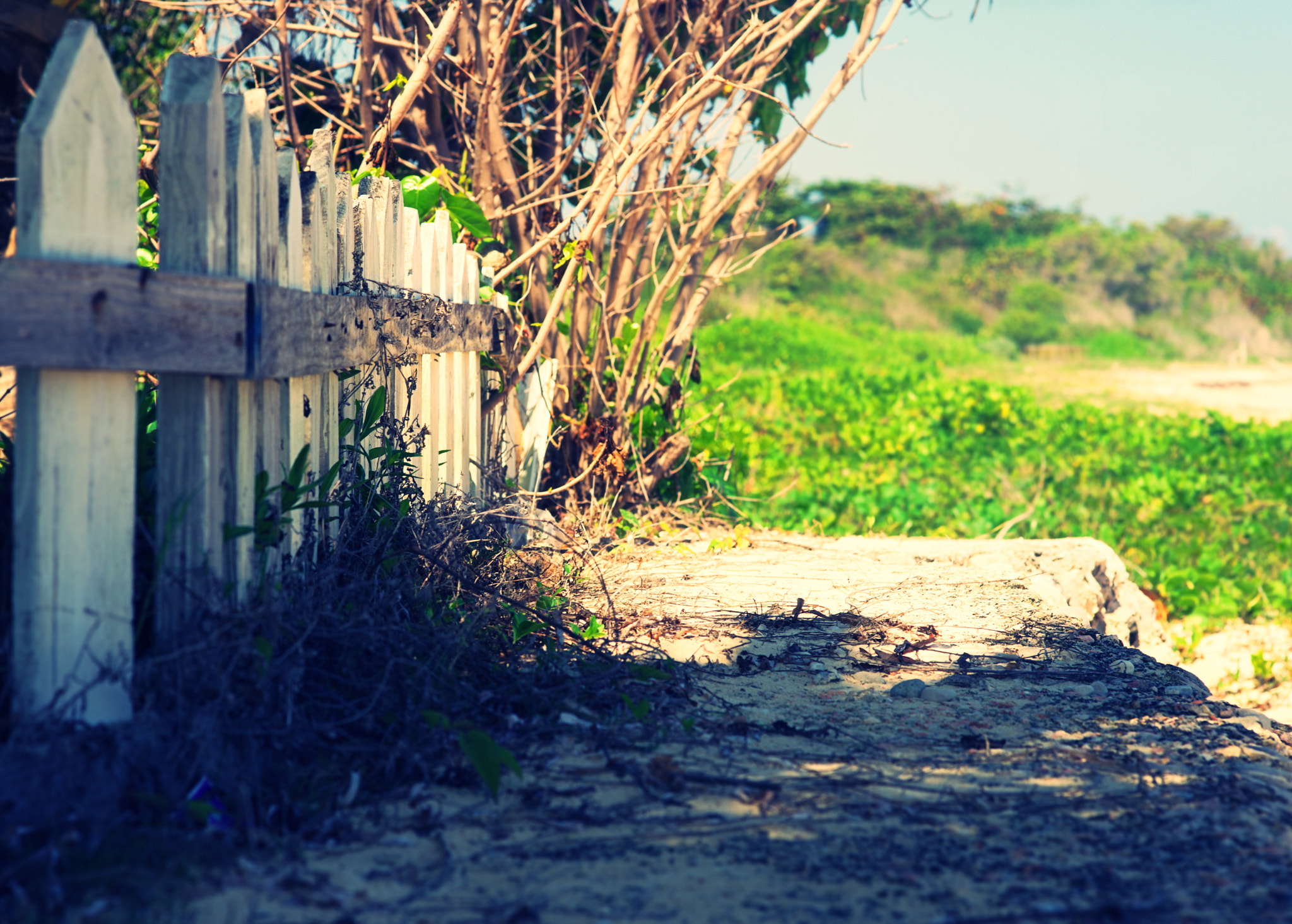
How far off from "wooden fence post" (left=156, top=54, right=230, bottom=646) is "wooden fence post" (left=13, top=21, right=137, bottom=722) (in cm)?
8

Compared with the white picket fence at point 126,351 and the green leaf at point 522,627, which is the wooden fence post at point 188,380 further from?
the green leaf at point 522,627

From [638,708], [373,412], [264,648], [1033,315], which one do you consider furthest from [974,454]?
[1033,315]

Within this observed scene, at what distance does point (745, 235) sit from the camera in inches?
191

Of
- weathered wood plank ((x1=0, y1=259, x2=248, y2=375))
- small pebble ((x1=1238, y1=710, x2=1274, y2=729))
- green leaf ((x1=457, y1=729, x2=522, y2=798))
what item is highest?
weathered wood plank ((x1=0, y1=259, x2=248, y2=375))

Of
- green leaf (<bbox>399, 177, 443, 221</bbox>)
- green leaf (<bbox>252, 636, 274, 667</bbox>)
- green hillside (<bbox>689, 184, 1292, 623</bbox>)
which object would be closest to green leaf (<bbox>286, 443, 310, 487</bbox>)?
green leaf (<bbox>252, 636, 274, 667</bbox>)

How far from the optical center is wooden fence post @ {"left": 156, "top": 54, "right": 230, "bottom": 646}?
5.91ft

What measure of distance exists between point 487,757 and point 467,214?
2.61 meters

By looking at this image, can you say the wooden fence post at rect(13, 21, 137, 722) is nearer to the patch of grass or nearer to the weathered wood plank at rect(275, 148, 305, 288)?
the weathered wood plank at rect(275, 148, 305, 288)

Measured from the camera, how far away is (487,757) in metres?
1.93

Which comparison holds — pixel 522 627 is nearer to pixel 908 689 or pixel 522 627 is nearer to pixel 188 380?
pixel 908 689

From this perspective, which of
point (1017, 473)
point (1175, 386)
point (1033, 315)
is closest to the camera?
point (1017, 473)

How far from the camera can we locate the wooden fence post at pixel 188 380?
70.9 inches

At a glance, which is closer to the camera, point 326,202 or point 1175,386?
point 326,202

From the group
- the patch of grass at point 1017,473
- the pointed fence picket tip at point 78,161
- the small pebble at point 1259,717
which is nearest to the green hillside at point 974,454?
the patch of grass at point 1017,473
